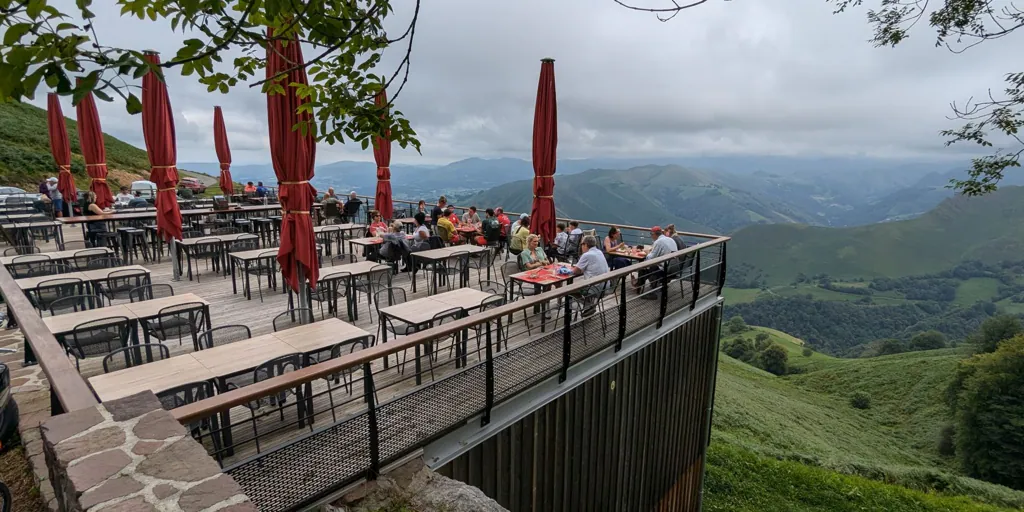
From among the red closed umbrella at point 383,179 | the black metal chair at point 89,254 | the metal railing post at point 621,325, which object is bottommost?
the metal railing post at point 621,325

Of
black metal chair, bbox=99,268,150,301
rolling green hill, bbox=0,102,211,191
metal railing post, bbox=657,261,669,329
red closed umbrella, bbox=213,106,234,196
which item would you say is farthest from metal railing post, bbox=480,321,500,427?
rolling green hill, bbox=0,102,211,191

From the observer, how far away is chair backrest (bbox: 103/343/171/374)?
14.1 ft

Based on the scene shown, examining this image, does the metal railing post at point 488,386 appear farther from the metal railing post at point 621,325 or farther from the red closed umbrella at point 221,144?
the red closed umbrella at point 221,144

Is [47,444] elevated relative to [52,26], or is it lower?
lower

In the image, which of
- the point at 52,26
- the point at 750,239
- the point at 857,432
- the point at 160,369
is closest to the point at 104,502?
the point at 52,26

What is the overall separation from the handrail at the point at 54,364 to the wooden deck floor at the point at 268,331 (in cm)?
76

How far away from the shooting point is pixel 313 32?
2727 mm

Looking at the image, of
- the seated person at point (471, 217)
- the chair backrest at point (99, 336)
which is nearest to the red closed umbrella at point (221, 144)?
the seated person at point (471, 217)

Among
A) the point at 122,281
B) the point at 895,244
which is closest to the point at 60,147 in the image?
the point at 122,281

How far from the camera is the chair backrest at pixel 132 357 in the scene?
4.31 m

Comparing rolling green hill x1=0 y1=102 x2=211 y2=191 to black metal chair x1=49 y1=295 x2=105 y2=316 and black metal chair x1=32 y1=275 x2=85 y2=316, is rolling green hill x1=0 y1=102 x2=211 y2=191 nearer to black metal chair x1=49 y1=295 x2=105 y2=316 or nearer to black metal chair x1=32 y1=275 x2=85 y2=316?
black metal chair x1=32 y1=275 x2=85 y2=316

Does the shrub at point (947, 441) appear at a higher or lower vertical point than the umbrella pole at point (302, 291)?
lower

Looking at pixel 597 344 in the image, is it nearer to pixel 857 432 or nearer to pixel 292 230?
pixel 292 230

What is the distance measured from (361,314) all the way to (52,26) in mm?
6028
